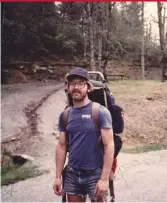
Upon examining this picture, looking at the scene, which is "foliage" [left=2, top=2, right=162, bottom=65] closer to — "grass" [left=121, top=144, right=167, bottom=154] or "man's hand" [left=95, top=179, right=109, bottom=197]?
"grass" [left=121, top=144, right=167, bottom=154]

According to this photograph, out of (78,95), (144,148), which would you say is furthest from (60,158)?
(144,148)

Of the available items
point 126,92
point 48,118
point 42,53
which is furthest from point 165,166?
point 42,53

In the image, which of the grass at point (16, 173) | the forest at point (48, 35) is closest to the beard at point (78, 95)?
the grass at point (16, 173)

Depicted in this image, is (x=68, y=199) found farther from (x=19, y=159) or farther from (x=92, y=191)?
(x=19, y=159)

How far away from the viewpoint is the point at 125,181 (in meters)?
7.47

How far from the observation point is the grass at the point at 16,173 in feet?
28.6

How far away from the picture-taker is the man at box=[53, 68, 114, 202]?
3.52 metres

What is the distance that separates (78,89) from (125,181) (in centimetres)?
422

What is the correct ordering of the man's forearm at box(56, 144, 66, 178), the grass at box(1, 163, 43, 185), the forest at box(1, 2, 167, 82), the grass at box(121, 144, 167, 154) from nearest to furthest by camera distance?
1. the man's forearm at box(56, 144, 66, 178)
2. the grass at box(1, 163, 43, 185)
3. the grass at box(121, 144, 167, 154)
4. the forest at box(1, 2, 167, 82)

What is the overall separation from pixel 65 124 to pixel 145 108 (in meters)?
11.7

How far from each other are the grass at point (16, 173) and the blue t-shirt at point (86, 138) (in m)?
5.32

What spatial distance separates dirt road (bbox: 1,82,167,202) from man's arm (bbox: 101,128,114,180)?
3045 millimetres

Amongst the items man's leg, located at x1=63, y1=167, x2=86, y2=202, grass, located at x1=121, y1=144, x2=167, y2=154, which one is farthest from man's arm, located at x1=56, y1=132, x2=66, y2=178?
grass, located at x1=121, y1=144, x2=167, y2=154

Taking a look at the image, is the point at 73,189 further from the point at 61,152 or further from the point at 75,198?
the point at 61,152
